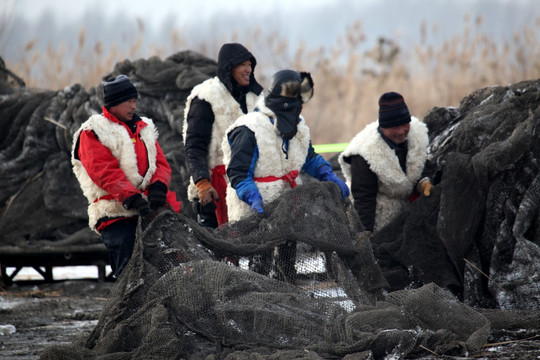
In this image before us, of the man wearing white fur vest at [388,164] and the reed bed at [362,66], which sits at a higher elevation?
the reed bed at [362,66]

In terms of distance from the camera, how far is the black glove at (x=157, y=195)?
5594 millimetres

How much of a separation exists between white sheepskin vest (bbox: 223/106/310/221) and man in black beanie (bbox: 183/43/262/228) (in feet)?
2.03

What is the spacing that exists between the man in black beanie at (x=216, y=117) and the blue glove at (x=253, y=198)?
2.97ft

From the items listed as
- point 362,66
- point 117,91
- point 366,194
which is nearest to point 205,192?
point 117,91

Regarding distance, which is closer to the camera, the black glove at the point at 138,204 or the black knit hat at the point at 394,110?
the black glove at the point at 138,204

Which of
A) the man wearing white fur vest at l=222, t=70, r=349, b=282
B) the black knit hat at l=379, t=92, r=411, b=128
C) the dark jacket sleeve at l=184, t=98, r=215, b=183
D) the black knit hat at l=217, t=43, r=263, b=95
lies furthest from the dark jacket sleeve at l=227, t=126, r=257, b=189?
the black knit hat at l=379, t=92, r=411, b=128

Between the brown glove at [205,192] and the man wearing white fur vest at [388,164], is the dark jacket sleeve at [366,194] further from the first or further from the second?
the brown glove at [205,192]

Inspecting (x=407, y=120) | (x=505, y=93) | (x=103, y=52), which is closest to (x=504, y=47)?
(x=103, y=52)

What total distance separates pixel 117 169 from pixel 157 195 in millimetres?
320

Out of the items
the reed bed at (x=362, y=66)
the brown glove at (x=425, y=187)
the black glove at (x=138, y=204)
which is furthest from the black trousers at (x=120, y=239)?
the reed bed at (x=362, y=66)

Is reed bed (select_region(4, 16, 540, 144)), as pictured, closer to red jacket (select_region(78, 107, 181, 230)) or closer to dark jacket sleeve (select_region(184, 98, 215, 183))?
dark jacket sleeve (select_region(184, 98, 215, 183))

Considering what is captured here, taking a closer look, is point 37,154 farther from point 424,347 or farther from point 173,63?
point 424,347

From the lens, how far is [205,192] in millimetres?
6219

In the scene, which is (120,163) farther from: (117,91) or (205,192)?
(205,192)
